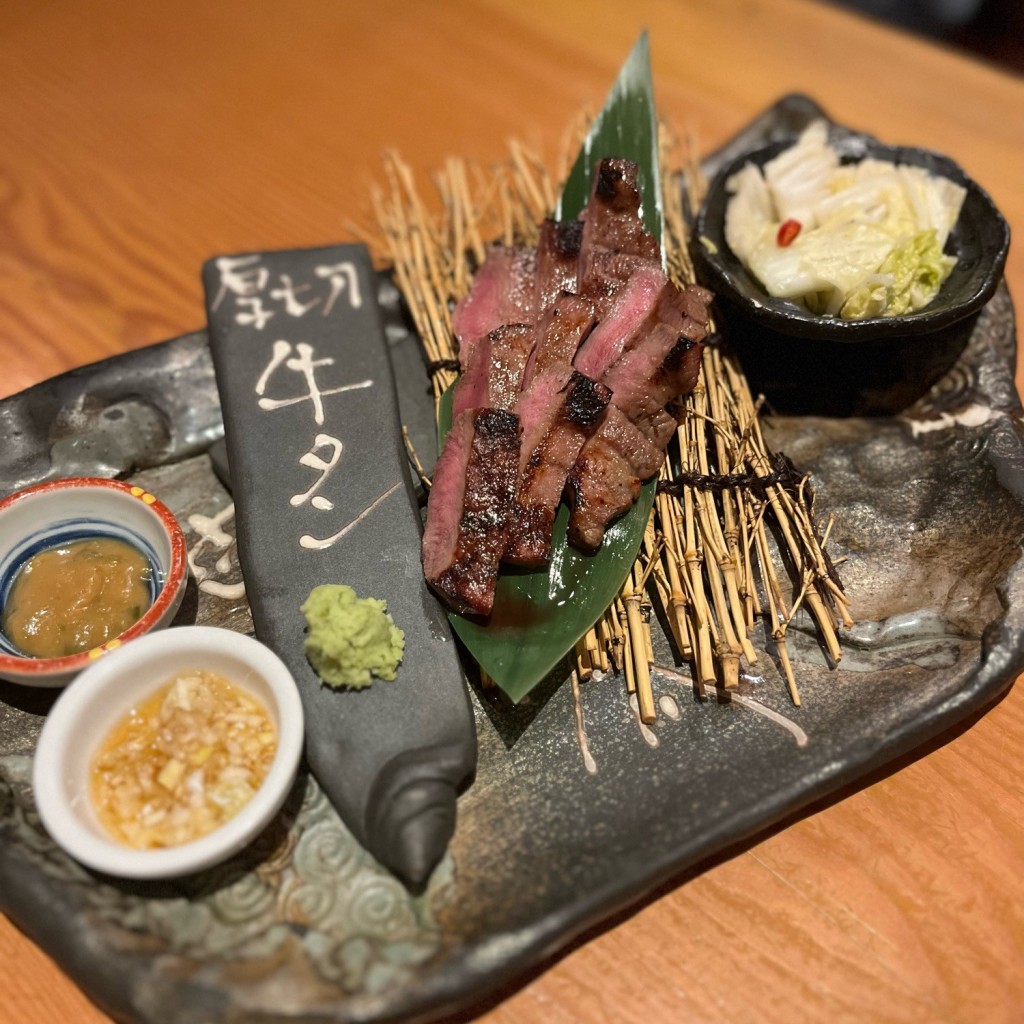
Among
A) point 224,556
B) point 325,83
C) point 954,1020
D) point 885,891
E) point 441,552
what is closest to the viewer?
point 954,1020

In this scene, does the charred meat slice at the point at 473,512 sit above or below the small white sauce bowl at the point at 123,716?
above

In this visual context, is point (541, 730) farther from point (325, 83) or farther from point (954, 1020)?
point (325, 83)

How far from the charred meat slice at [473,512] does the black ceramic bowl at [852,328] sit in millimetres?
1186

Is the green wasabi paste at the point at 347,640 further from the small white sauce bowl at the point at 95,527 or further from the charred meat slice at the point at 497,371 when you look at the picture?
the charred meat slice at the point at 497,371

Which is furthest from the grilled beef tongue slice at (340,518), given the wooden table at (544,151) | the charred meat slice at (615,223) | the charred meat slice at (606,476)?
the charred meat slice at (615,223)

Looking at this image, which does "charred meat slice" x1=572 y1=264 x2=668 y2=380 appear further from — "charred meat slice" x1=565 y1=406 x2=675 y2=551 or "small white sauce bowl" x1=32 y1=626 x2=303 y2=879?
"small white sauce bowl" x1=32 y1=626 x2=303 y2=879

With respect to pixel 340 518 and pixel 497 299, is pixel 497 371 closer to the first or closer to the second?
pixel 497 299

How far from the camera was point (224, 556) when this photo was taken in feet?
9.61

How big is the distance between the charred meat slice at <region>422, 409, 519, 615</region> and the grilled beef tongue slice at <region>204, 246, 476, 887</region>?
0.11m

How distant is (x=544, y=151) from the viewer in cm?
487

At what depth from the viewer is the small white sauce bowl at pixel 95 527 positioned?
8.20 ft

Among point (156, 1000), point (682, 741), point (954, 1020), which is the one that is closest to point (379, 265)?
point (682, 741)

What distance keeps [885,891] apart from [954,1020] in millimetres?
329

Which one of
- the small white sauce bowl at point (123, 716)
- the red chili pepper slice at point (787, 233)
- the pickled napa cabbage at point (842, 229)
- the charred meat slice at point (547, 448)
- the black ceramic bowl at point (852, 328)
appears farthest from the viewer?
the red chili pepper slice at point (787, 233)
